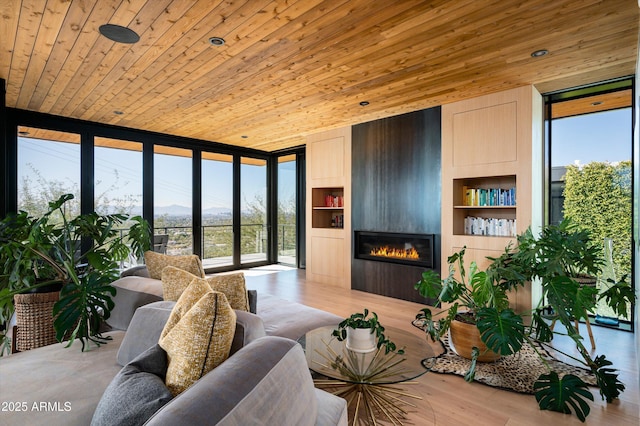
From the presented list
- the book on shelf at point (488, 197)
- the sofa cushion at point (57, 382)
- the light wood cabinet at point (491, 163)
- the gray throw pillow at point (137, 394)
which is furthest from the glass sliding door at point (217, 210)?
the gray throw pillow at point (137, 394)

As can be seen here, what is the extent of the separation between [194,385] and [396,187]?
4.50m

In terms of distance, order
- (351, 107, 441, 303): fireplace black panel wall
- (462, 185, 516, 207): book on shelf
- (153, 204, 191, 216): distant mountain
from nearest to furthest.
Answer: (462, 185, 516, 207): book on shelf, (351, 107, 441, 303): fireplace black panel wall, (153, 204, 191, 216): distant mountain

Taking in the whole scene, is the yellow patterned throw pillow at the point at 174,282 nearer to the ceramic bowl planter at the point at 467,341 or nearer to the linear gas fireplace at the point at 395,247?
the ceramic bowl planter at the point at 467,341

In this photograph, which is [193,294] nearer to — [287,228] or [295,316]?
[295,316]

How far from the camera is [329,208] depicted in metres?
6.15

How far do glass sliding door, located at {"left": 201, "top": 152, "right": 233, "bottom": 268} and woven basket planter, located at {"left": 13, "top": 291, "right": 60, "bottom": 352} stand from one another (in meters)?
4.57

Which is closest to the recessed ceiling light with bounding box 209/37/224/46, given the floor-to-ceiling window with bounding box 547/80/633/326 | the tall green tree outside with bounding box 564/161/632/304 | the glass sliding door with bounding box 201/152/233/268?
the floor-to-ceiling window with bounding box 547/80/633/326

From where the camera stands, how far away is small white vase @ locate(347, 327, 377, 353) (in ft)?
6.74

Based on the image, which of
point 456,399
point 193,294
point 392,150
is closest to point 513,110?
point 392,150

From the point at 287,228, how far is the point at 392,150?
3586mm

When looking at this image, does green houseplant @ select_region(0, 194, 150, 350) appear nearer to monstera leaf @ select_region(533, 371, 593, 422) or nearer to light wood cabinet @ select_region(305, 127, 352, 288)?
monstera leaf @ select_region(533, 371, 593, 422)

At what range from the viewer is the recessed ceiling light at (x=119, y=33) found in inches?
104

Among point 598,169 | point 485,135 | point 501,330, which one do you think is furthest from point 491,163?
point 501,330

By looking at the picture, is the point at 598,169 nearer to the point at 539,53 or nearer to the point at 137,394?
the point at 539,53
